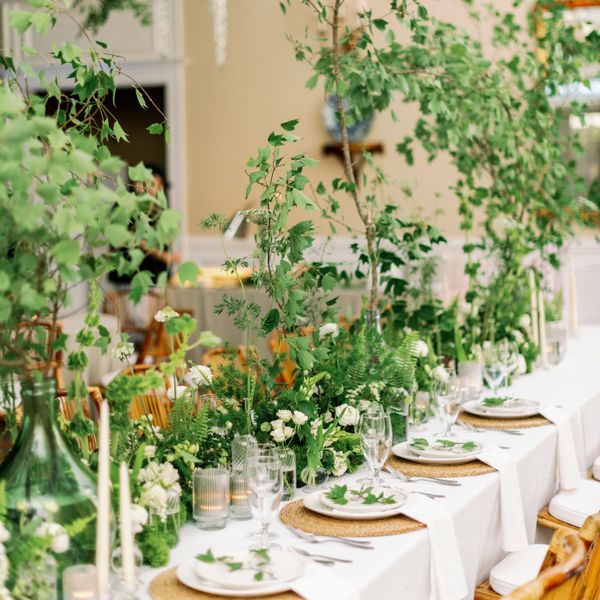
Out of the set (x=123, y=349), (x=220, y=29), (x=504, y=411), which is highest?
(x=220, y=29)

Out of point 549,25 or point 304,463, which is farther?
point 549,25

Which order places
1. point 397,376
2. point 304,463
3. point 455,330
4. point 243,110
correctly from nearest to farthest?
point 304,463, point 397,376, point 455,330, point 243,110

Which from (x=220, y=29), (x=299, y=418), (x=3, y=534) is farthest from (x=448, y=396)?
(x=220, y=29)

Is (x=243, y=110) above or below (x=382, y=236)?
above

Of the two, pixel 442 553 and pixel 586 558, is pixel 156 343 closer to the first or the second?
pixel 442 553

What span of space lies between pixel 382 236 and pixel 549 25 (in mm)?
1577

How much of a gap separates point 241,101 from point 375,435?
7.42m

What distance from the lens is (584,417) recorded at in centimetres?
317

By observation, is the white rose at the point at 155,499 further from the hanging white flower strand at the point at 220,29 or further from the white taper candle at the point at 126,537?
the hanging white flower strand at the point at 220,29

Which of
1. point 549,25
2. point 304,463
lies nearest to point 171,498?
point 304,463

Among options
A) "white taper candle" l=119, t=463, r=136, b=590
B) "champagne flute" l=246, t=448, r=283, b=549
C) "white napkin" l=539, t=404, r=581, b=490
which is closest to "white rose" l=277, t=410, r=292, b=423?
"champagne flute" l=246, t=448, r=283, b=549

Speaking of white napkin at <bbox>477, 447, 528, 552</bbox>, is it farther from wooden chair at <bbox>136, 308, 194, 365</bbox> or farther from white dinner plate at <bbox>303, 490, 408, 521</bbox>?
wooden chair at <bbox>136, 308, 194, 365</bbox>

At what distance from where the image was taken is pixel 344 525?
6.21 ft

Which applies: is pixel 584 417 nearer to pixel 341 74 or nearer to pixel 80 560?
pixel 341 74
